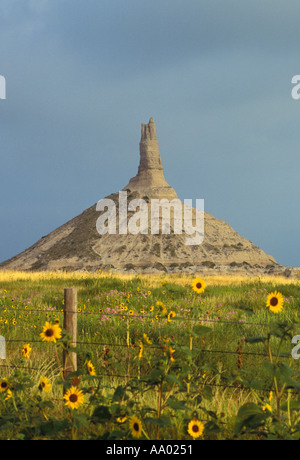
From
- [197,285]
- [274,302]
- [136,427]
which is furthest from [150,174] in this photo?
[136,427]

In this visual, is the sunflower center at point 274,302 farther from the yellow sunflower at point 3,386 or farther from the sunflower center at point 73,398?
the yellow sunflower at point 3,386

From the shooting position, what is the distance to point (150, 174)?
4094 inches

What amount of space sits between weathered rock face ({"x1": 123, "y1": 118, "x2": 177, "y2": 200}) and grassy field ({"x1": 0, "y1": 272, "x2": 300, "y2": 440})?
81.3m

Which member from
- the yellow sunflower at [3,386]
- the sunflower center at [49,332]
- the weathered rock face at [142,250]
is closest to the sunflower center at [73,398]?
the sunflower center at [49,332]

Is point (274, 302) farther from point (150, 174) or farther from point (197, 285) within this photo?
point (150, 174)

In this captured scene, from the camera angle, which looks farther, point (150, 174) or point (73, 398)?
point (150, 174)

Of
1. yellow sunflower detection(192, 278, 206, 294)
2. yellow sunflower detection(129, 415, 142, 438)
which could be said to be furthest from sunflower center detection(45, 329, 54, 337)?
yellow sunflower detection(192, 278, 206, 294)

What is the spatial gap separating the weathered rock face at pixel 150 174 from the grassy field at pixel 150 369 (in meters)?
81.3

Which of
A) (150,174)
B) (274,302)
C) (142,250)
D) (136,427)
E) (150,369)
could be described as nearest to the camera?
(136,427)

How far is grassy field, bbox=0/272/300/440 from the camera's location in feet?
11.3

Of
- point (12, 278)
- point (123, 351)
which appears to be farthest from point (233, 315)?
point (12, 278)

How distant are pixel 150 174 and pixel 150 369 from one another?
9771 cm

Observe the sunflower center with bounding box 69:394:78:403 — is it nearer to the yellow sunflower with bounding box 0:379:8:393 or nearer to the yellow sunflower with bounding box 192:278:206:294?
the yellow sunflower with bounding box 0:379:8:393
